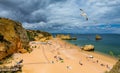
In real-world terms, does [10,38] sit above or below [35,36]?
above

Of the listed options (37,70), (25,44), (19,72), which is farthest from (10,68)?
(25,44)

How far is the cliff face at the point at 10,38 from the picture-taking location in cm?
3781

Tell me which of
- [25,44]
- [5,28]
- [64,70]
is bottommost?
[64,70]

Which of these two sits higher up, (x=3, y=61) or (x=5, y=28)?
(x=5, y=28)

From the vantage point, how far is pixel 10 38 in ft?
134

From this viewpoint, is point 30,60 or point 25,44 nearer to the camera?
point 30,60

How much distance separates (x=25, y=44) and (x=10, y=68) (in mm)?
20408

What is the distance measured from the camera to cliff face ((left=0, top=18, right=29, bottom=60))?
37.8m

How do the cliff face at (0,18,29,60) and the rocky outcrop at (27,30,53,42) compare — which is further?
the rocky outcrop at (27,30,53,42)

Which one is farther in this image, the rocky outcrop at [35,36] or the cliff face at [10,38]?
the rocky outcrop at [35,36]

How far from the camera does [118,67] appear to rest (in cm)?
1275

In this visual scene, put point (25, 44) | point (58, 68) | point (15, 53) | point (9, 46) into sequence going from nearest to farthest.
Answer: point (58, 68), point (9, 46), point (15, 53), point (25, 44)

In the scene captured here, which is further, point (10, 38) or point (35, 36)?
point (35, 36)

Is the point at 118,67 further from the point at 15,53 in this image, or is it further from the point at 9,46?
the point at 15,53
